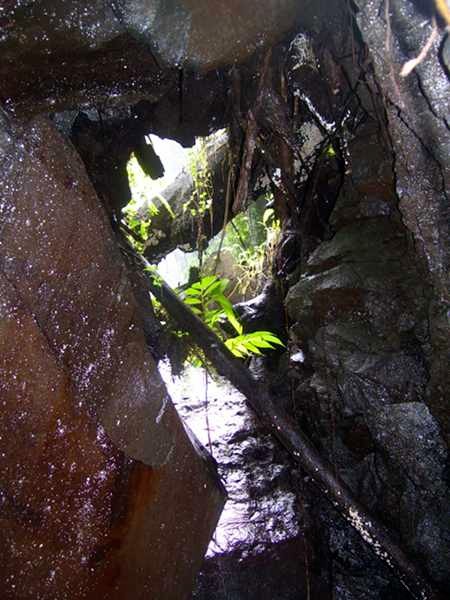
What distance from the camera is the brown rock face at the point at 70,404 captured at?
73.9 inches

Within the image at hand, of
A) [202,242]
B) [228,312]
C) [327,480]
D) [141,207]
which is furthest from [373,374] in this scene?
[141,207]

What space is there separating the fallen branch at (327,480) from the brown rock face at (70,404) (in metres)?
0.96

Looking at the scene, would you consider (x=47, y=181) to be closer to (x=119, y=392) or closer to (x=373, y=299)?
(x=119, y=392)

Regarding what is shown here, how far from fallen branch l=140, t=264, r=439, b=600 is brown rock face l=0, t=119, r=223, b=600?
96 cm

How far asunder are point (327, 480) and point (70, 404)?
2079 millimetres

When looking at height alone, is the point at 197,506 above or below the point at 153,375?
below

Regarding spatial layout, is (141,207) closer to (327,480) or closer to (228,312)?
(228,312)

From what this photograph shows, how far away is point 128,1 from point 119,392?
69.6 inches

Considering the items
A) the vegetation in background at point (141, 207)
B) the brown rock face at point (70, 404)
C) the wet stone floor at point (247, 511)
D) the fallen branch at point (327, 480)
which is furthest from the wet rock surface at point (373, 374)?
the vegetation in background at point (141, 207)

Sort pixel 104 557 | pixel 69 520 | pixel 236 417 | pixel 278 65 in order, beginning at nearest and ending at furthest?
pixel 69 520, pixel 104 557, pixel 278 65, pixel 236 417

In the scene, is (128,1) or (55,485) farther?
(55,485)

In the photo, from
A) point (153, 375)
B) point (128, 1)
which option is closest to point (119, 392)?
point (153, 375)

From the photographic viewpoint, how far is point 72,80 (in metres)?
1.92

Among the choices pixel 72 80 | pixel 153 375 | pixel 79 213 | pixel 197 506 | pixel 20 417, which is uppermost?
pixel 72 80
